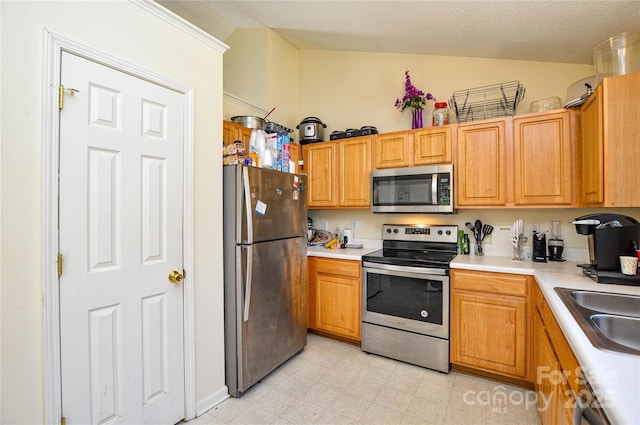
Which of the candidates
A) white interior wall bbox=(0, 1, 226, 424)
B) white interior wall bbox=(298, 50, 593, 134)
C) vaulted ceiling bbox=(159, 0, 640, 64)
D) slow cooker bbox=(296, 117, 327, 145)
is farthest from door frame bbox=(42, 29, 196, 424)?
white interior wall bbox=(298, 50, 593, 134)

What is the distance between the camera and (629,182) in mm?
1726

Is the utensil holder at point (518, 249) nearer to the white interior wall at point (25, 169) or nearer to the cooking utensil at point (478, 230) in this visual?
the cooking utensil at point (478, 230)

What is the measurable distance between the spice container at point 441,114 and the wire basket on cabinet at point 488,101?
0.09 metres

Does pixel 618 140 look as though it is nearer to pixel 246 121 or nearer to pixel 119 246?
pixel 246 121

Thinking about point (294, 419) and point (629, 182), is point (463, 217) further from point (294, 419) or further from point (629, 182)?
point (294, 419)

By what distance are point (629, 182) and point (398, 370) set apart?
201cm

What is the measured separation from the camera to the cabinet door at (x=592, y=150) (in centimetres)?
181

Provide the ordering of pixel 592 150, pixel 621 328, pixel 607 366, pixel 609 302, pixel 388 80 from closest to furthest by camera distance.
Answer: pixel 607 366 → pixel 621 328 → pixel 609 302 → pixel 592 150 → pixel 388 80

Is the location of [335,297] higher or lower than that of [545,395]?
higher

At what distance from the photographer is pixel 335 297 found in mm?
2936

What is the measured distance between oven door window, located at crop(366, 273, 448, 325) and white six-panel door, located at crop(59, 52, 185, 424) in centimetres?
160

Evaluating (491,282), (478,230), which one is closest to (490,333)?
(491,282)

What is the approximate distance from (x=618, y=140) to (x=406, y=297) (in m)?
1.72

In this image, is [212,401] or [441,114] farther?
[441,114]
